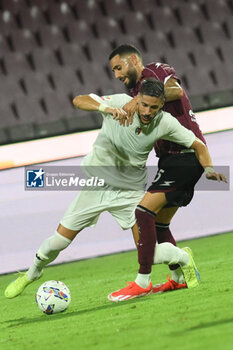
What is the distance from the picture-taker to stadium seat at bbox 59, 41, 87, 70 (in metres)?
10.4

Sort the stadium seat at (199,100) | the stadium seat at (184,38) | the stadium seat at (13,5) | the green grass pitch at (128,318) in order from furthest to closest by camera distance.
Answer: the stadium seat at (184,38), the stadium seat at (13,5), the stadium seat at (199,100), the green grass pitch at (128,318)

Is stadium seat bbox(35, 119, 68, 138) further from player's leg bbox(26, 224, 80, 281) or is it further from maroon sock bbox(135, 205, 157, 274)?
maroon sock bbox(135, 205, 157, 274)

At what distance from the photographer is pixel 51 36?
10508 millimetres

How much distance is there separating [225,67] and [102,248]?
4283 mm

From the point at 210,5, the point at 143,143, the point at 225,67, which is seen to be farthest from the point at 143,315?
the point at 210,5

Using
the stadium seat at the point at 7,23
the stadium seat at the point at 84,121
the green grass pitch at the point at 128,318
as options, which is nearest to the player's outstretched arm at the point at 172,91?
the green grass pitch at the point at 128,318

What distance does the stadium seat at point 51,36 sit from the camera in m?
10.4

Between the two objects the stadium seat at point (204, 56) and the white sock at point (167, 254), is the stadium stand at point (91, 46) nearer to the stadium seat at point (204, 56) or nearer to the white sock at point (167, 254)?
the stadium seat at point (204, 56)

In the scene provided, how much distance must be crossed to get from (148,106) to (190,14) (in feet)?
23.7

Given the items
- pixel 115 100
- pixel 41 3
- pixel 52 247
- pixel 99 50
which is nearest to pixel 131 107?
pixel 115 100

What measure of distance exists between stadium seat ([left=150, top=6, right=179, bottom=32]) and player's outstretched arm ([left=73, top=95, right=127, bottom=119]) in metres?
6.77

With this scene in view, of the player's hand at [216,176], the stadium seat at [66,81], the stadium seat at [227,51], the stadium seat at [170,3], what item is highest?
the player's hand at [216,176]

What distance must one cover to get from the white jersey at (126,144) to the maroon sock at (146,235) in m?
0.31

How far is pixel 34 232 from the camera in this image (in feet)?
24.8
